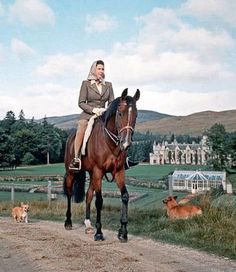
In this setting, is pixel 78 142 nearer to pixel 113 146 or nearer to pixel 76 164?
pixel 76 164

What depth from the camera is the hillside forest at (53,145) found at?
92.4 feet

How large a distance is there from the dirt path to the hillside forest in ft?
56.5

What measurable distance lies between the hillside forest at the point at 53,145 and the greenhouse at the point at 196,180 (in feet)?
18.4

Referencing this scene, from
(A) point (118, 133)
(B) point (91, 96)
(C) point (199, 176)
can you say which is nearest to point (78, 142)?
(B) point (91, 96)

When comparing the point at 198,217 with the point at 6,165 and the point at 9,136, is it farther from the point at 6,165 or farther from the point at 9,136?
the point at 9,136

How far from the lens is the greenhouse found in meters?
19.5

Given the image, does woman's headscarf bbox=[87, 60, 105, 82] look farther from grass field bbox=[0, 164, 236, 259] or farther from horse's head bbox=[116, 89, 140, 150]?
grass field bbox=[0, 164, 236, 259]

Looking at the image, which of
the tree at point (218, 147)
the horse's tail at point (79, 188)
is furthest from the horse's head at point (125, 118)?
the tree at point (218, 147)

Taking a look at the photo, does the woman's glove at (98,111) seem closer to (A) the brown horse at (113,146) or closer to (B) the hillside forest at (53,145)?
(A) the brown horse at (113,146)

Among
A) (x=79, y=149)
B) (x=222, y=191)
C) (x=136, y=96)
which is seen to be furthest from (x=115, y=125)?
(x=222, y=191)

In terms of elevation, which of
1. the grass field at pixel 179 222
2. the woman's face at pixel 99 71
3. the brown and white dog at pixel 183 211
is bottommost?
the grass field at pixel 179 222

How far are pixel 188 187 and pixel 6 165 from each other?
63.6 ft

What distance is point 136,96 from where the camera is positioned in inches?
331

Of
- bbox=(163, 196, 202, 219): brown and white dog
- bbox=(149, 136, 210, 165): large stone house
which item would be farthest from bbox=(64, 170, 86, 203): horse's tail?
bbox=(149, 136, 210, 165): large stone house
